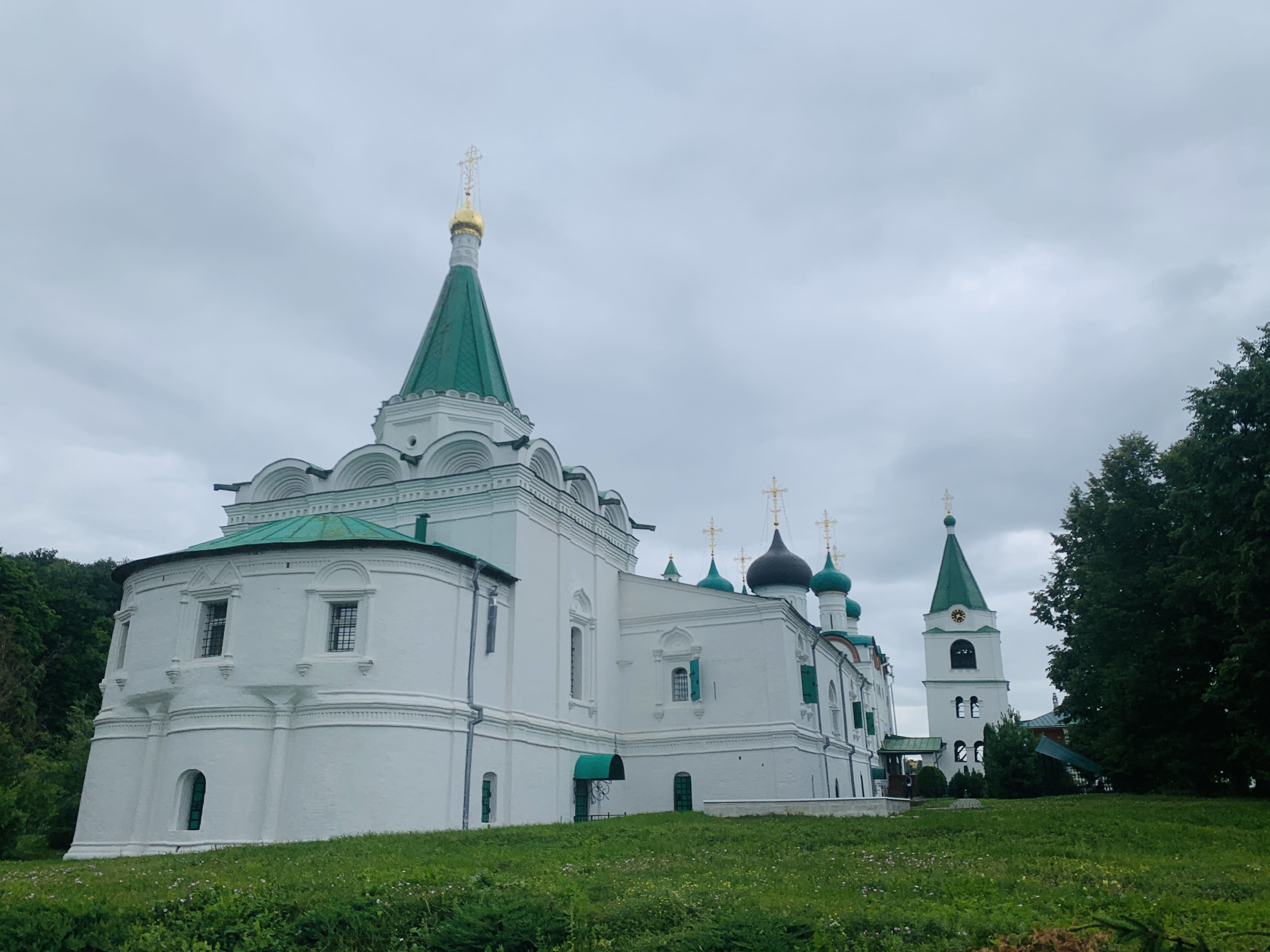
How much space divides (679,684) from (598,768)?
12.8 feet

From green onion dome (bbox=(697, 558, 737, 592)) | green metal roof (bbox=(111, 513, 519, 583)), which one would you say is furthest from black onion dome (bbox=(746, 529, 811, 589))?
green metal roof (bbox=(111, 513, 519, 583))

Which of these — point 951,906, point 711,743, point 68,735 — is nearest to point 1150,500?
point 711,743

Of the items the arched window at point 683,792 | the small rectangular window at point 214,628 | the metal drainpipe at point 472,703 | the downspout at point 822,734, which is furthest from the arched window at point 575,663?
the small rectangular window at point 214,628

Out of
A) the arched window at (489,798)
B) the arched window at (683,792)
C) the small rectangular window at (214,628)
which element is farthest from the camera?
the arched window at (683,792)

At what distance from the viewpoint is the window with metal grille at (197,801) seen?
1669cm

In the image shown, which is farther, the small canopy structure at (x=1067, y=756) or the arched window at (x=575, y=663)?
the small canopy structure at (x=1067, y=756)

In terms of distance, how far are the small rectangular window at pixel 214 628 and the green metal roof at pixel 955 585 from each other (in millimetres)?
40154

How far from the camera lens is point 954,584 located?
50.4 meters

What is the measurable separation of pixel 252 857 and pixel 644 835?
534 centimetres

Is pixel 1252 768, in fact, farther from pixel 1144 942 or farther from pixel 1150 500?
pixel 1144 942

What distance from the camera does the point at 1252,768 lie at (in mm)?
20141

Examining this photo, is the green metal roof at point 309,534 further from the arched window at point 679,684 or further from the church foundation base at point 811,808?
the arched window at point 679,684

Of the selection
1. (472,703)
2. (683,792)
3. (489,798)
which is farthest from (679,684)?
(472,703)

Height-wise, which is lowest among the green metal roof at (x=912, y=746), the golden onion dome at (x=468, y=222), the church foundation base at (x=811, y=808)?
the church foundation base at (x=811, y=808)
